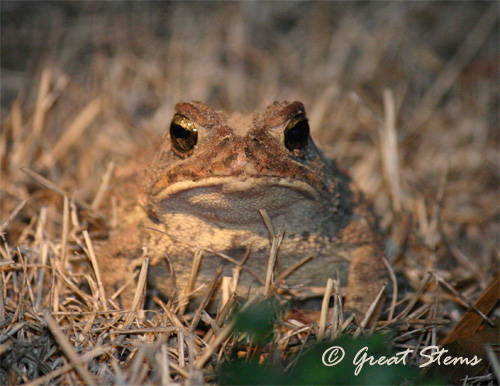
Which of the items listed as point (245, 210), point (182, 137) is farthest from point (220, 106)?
point (245, 210)

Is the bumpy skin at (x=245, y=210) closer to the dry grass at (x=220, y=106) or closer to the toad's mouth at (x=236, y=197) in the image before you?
the toad's mouth at (x=236, y=197)

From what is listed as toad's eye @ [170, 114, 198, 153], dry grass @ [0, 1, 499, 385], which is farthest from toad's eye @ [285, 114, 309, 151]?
dry grass @ [0, 1, 499, 385]

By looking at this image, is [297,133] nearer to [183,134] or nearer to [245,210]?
[245,210]

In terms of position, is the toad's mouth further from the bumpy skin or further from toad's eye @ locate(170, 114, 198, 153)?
toad's eye @ locate(170, 114, 198, 153)

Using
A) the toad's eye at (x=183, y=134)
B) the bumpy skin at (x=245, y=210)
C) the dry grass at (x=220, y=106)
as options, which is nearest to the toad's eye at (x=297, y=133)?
the bumpy skin at (x=245, y=210)

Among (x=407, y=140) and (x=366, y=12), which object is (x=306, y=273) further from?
(x=366, y=12)

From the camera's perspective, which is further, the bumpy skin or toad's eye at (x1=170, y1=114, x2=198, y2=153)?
toad's eye at (x1=170, y1=114, x2=198, y2=153)
